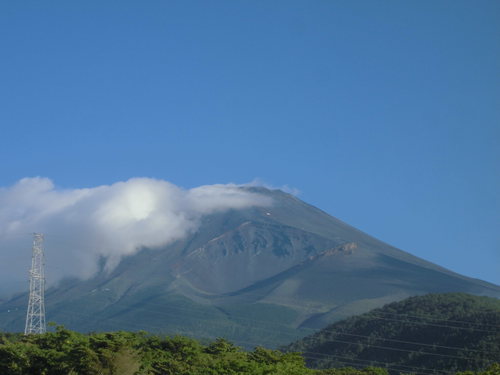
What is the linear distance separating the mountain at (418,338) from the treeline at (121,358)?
53.1m

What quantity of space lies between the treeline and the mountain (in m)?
53.1

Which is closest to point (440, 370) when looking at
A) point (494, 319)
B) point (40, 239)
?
point (494, 319)

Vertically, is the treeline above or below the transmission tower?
below

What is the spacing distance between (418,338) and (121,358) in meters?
83.6

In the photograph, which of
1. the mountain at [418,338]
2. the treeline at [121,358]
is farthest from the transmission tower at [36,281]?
the mountain at [418,338]

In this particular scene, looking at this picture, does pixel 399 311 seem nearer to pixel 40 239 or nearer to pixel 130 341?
pixel 40 239

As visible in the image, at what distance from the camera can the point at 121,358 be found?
51969 mm

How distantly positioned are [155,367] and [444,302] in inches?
3853

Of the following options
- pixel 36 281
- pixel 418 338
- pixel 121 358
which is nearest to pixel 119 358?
pixel 121 358

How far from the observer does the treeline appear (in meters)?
51.9

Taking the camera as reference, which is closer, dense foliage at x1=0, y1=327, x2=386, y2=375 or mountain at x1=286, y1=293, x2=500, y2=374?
dense foliage at x1=0, y1=327, x2=386, y2=375

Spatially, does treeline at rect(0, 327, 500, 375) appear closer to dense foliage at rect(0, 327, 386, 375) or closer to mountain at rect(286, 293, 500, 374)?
dense foliage at rect(0, 327, 386, 375)

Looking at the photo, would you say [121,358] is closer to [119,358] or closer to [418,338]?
[119,358]

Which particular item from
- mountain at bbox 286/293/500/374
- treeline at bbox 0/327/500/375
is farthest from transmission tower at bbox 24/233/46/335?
mountain at bbox 286/293/500/374
